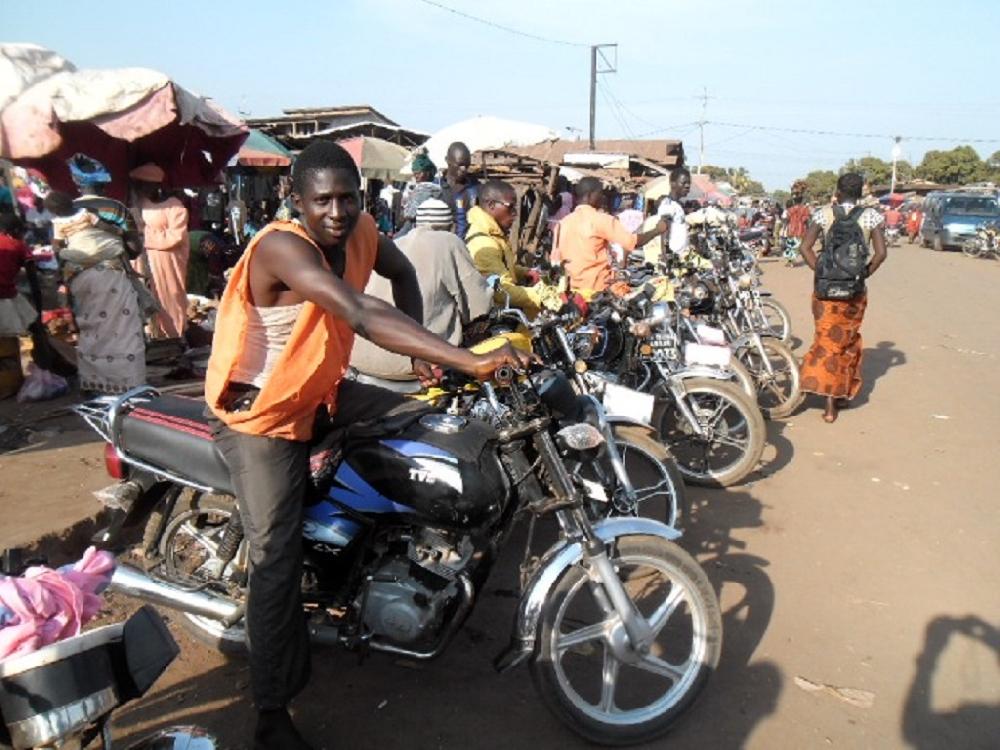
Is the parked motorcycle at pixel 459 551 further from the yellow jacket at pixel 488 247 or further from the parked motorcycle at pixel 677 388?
the yellow jacket at pixel 488 247

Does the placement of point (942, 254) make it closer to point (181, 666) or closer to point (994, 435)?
point (994, 435)

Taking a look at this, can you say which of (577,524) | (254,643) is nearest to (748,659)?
(577,524)

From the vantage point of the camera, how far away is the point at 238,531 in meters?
2.81

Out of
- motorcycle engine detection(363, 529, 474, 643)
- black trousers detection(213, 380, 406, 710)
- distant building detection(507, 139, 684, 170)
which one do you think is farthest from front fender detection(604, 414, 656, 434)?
distant building detection(507, 139, 684, 170)

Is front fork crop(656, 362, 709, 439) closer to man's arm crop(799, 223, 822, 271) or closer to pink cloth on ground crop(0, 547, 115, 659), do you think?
man's arm crop(799, 223, 822, 271)

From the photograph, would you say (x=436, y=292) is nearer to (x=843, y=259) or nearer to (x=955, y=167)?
(x=843, y=259)

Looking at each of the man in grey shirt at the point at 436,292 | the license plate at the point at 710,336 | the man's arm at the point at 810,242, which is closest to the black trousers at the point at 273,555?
the man in grey shirt at the point at 436,292

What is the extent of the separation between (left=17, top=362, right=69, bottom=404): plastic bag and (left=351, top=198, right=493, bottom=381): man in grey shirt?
336 centimetres

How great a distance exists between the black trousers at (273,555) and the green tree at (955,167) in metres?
65.9

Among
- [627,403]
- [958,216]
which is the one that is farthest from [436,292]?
[958,216]

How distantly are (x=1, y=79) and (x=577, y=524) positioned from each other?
6913mm

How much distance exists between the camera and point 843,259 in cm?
612

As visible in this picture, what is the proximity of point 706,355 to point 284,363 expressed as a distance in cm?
352

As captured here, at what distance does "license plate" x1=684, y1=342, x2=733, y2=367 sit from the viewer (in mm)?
5039
